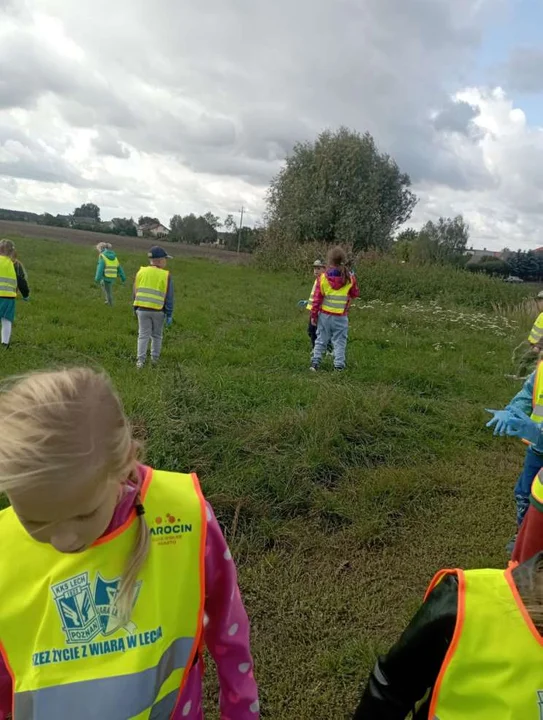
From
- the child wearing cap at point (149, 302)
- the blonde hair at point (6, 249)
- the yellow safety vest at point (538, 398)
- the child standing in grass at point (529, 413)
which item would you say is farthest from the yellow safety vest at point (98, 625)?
the blonde hair at point (6, 249)

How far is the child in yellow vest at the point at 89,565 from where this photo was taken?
112 cm

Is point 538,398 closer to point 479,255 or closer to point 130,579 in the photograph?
point 130,579

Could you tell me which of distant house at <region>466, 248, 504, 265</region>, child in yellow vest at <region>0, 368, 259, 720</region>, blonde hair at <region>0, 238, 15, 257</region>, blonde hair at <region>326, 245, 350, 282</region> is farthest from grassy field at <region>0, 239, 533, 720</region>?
distant house at <region>466, 248, 504, 265</region>

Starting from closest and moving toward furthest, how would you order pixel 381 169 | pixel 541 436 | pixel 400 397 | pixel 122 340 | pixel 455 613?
1. pixel 455 613
2. pixel 541 436
3. pixel 400 397
4. pixel 122 340
5. pixel 381 169

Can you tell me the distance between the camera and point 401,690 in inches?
55.6

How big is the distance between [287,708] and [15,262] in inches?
312

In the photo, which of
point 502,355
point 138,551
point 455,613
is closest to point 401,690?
point 455,613

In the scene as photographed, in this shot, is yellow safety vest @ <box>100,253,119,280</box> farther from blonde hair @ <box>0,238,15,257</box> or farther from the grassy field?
blonde hair @ <box>0,238,15,257</box>

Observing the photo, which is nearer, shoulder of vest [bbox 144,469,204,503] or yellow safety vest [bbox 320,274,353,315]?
shoulder of vest [bbox 144,469,204,503]

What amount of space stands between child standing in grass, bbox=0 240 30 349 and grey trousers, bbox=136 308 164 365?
2.01m

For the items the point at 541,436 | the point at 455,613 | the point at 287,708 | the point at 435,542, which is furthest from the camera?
the point at 435,542

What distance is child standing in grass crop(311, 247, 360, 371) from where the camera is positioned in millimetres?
8258

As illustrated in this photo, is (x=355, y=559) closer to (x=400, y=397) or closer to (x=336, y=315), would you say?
(x=400, y=397)

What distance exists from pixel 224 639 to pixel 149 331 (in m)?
6.80
